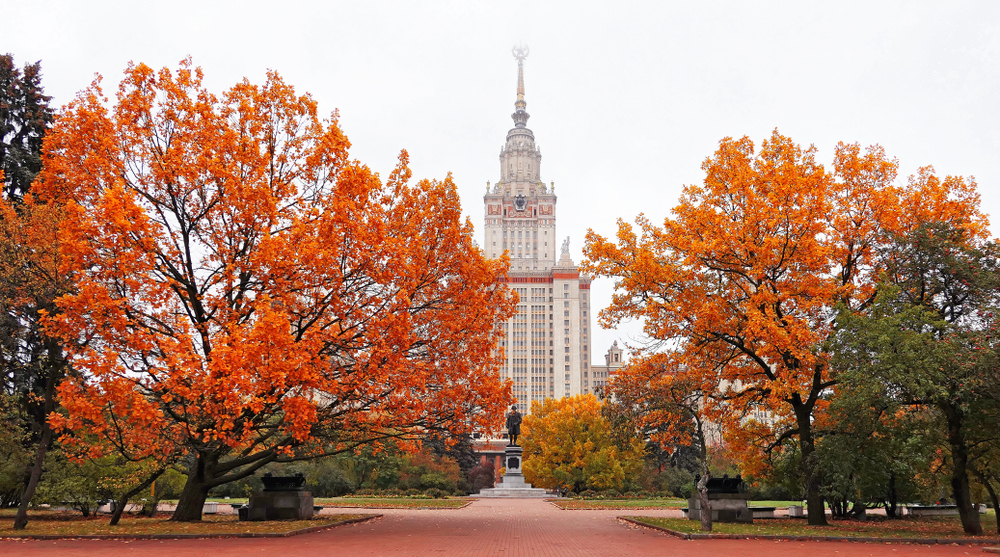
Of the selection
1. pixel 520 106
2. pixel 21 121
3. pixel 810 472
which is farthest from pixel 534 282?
pixel 810 472

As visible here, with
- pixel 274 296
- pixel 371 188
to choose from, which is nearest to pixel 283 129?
pixel 371 188

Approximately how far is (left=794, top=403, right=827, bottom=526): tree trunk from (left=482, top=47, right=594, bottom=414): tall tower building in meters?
111

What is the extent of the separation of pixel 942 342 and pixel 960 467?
374 cm

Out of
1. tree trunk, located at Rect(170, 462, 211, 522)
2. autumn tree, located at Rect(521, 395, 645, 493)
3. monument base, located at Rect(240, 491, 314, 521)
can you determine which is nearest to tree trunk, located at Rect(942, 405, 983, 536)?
monument base, located at Rect(240, 491, 314, 521)

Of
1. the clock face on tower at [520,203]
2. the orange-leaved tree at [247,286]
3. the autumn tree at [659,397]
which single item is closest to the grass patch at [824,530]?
the autumn tree at [659,397]

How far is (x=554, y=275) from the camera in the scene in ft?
465

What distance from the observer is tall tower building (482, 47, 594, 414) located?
140m

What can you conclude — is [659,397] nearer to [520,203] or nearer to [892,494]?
[892,494]

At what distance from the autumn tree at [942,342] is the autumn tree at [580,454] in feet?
87.6

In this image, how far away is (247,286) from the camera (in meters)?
17.8

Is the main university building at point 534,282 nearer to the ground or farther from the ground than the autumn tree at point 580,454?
farther from the ground

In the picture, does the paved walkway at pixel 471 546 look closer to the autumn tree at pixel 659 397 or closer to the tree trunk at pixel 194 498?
the autumn tree at pixel 659 397

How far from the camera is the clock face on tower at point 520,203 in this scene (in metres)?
147

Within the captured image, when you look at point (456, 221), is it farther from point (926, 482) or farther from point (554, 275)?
point (554, 275)
